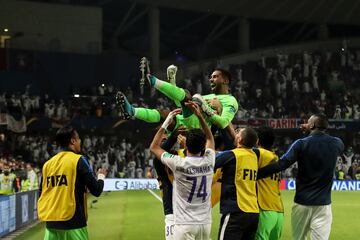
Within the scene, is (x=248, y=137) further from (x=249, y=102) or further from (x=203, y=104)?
(x=249, y=102)

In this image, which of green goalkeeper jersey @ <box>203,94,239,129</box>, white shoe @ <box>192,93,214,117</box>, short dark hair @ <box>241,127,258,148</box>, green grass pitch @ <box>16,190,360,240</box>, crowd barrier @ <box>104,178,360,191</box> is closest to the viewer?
short dark hair @ <box>241,127,258,148</box>

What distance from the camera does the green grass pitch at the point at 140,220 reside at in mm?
14016

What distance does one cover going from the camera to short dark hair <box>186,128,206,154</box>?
662 centimetres

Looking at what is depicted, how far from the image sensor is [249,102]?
37969 mm

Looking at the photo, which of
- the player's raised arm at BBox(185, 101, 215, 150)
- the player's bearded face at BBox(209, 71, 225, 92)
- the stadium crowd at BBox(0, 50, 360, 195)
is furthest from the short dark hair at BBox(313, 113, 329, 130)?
the stadium crowd at BBox(0, 50, 360, 195)

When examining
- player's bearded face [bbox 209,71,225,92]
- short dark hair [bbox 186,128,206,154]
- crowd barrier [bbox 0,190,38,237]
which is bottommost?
crowd barrier [bbox 0,190,38,237]

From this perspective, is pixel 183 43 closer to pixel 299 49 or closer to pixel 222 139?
pixel 299 49

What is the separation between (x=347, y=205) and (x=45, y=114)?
1794cm

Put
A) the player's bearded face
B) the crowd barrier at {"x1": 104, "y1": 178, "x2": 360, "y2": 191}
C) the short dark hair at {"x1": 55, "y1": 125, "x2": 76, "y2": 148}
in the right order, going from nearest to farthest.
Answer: the short dark hair at {"x1": 55, "y1": 125, "x2": 76, "y2": 148} < the player's bearded face < the crowd barrier at {"x1": 104, "y1": 178, "x2": 360, "y2": 191}

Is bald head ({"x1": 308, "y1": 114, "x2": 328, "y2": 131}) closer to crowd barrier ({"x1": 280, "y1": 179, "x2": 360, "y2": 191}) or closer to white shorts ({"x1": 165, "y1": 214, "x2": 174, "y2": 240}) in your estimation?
white shorts ({"x1": 165, "y1": 214, "x2": 174, "y2": 240})

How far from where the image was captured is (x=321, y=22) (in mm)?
47688

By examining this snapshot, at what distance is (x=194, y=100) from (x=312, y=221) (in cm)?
223

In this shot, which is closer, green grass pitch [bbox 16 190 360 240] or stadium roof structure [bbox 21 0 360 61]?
green grass pitch [bbox 16 190 360 240]

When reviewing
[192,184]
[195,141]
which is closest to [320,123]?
[195,141]
